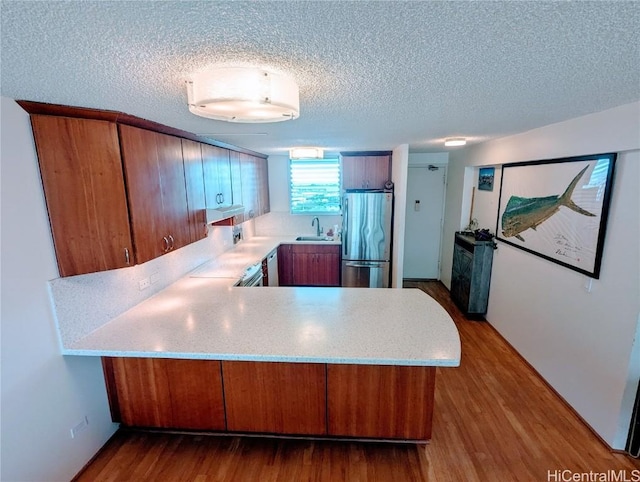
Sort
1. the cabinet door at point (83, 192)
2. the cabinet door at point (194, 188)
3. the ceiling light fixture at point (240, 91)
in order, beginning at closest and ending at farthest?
the ceiling light fixture at point (240, 91) → the cabinet door at point (83, 192) → the cabinet door at point (194, 188)

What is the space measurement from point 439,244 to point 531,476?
390 centimetres

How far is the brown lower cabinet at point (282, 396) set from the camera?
1897 mm

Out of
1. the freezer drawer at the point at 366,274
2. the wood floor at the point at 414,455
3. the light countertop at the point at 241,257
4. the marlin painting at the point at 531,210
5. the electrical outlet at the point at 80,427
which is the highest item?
the marlin painting at the point at 531,210

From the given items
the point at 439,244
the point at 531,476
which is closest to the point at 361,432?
the point at 531,476

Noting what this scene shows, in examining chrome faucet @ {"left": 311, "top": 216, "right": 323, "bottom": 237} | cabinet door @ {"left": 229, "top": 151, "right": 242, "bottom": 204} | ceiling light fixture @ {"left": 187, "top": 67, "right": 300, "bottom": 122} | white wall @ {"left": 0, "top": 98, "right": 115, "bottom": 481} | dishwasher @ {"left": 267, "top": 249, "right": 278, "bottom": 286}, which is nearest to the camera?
ceiling light fixture @ {"left": 187, "top": 67, "right": 300, "bottom": 122}

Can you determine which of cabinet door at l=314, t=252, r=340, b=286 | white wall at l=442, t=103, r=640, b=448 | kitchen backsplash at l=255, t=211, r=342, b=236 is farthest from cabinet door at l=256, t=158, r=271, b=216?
white wall at l=442, t=103, r=640, b=448

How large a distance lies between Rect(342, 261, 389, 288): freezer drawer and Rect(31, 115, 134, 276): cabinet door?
10.9 feet

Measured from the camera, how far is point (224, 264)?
3.50 metres

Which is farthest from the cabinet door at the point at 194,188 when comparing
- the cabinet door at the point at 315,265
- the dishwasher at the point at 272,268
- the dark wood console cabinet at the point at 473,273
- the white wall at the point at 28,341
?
the dark wood console cabinet at the point at 473,273

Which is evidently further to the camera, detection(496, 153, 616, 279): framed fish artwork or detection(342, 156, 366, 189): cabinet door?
detection(342, 156, 366, 189): cabinet door

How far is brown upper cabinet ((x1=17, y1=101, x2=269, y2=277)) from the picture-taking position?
1.59 meters

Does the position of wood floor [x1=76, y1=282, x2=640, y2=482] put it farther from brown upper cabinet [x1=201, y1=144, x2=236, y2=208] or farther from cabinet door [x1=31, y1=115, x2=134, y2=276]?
brown upper cabinet [x1=201, y1=144, x2=236, y2=208]

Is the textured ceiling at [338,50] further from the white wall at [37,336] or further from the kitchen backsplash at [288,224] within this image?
the kitchen backsplash at [288,224]

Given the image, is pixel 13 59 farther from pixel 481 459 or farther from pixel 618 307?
pixel 618 307
